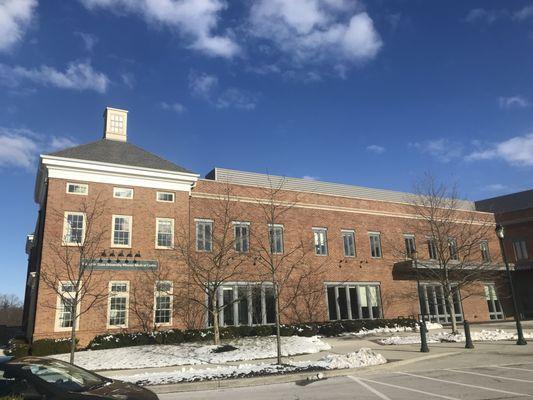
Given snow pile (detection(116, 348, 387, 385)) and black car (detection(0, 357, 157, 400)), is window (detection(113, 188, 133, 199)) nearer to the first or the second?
snow pile (detection(116, 348, 387, 385))

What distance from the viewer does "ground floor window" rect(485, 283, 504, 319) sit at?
38.0 meters

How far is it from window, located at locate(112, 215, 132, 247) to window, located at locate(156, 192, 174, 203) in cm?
214

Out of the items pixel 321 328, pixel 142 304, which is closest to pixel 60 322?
pixel 142 304

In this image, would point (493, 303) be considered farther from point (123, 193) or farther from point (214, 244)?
point (123, 193)

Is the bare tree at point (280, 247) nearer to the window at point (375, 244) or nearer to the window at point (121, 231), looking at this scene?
the window at point (375, 244)

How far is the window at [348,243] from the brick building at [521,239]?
1678 centimetres

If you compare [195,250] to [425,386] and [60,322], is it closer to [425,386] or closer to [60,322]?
[60,322]

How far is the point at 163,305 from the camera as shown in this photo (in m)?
24.7

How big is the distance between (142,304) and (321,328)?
10330mm

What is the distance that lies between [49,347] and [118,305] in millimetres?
4051

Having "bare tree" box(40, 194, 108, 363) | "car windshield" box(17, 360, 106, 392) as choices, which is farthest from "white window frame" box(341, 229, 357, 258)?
"car windshield" box(17, 360, 106, 392)

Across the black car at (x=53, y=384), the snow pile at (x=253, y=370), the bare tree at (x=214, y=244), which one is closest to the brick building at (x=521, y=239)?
the bare tree at (x=214, y=244)

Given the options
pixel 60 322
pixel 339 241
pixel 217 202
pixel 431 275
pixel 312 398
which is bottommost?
pixel 312 398

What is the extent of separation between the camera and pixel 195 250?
2653 cm
